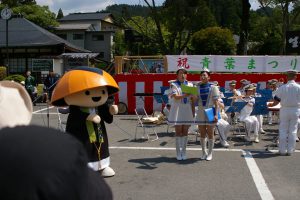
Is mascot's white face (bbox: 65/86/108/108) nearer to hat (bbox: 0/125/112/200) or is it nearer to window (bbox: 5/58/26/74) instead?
hat (bbox: 0/125/112/200)

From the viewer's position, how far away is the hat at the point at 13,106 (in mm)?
2314

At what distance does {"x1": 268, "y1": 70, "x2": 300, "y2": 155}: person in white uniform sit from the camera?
8414 millimetres

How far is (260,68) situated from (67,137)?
15.5 meters

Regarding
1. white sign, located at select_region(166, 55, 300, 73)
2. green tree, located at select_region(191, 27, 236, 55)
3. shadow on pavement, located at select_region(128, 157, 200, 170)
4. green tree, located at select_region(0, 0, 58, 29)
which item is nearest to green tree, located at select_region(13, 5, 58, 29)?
green tree, located at select_region(0, 0, 58, 29)

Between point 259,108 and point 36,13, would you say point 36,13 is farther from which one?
point 259,108

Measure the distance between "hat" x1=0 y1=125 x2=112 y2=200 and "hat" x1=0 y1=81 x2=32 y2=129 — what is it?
1.21 m

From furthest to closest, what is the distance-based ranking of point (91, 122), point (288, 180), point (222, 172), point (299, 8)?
point (299, 8)
point (222, 172)
point (288, 180)
point (91, 122)

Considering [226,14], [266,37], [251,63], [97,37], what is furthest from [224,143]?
[226,14]

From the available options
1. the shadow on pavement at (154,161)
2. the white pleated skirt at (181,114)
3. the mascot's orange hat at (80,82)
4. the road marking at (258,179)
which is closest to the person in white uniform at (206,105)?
the white pleated skirt at (181,114)

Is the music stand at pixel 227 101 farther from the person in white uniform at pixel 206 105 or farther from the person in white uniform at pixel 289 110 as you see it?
the person in white uniform at pixel 206 105

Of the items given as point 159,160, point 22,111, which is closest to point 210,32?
point 159,160

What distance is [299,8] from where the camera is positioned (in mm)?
36344

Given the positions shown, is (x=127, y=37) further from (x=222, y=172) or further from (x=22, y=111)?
(x=22, y=111)

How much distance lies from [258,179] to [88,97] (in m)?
3.22
